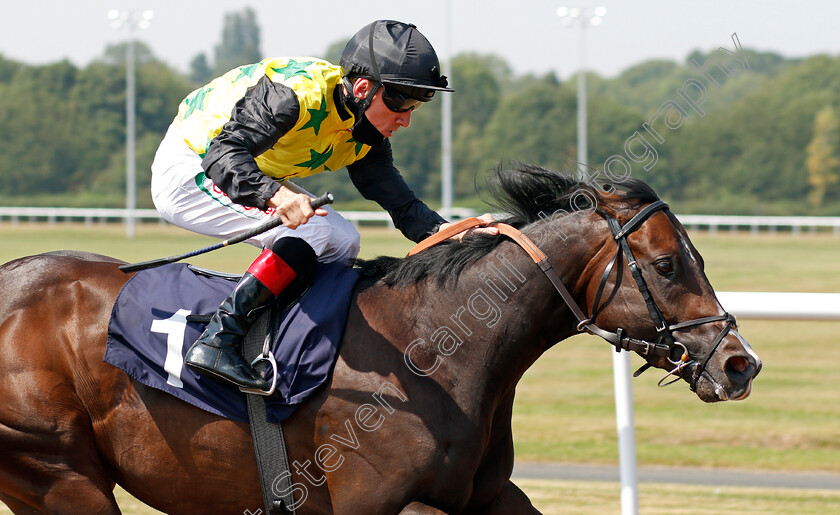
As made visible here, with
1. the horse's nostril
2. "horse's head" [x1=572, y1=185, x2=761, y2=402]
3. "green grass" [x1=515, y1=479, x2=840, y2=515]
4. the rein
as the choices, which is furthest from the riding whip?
"green grass" [x1=515, y1=479, x2=840, y2=515]

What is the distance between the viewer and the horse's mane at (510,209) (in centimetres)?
292

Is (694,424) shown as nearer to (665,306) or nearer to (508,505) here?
(508,505)

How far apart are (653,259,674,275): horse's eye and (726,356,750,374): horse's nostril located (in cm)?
29

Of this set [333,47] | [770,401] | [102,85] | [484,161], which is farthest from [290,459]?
[333,47]

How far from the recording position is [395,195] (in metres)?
3.45

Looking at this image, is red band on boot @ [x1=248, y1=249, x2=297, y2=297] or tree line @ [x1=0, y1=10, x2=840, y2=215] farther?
tree line @ [x1=0, y1=10, x2=840, y2=215]

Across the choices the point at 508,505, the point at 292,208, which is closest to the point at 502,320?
the point at 508,505

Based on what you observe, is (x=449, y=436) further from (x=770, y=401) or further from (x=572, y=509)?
(x=770, y=401)

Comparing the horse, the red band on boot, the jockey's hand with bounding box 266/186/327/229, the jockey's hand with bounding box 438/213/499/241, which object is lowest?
the horse

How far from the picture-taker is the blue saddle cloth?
2.77 metres

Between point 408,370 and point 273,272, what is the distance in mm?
483

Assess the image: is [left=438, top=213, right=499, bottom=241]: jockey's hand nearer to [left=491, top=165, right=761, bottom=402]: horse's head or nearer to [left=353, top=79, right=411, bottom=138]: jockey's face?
[left=491, top=165, right=761, bottom=402]: horse's head

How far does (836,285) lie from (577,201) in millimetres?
16508

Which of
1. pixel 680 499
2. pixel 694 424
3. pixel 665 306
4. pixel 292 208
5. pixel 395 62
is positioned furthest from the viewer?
pixel 694 424
